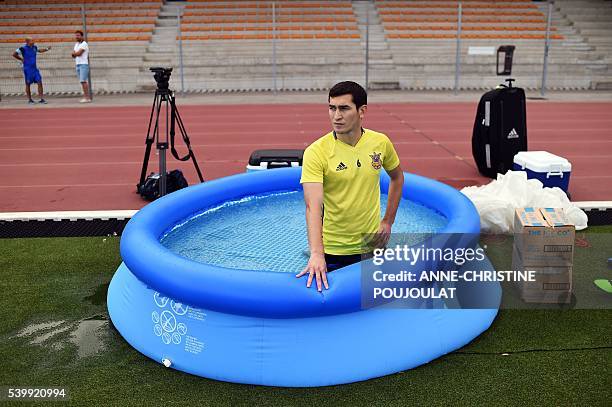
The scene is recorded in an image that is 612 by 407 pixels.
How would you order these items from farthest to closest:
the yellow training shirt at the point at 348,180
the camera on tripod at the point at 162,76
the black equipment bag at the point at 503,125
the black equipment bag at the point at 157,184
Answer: the black equipment bag at the point at 503,125 → the black equipment bag at the point at 157,184 → the camera on tripod at the point at 162,76 → the yellow training shirt at the point at 348,180

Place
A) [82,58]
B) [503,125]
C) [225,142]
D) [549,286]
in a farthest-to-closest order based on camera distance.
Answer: [82,58]
[225,142]
[503,125]
[549,286]

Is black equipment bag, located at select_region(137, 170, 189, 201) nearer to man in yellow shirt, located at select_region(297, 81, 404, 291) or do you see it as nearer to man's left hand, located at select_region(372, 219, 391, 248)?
man in yellow shirt, located at select_region(297, 81, 404, 291)

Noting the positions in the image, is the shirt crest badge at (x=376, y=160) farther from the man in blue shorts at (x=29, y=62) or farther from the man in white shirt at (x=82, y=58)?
the man in blue shorts at (x=29, y=62)

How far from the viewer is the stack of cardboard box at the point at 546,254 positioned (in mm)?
4676

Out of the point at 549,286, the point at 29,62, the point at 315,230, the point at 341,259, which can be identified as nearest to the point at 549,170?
the point at 549,286

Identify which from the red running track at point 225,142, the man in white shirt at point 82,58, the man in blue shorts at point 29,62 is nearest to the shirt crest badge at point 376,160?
the red running track at point 225,142

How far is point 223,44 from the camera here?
23.0m

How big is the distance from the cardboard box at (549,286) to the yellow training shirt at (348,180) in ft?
5.12

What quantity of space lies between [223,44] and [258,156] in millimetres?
16384

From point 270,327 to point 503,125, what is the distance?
224 inches

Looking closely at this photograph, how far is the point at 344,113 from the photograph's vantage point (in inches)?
139

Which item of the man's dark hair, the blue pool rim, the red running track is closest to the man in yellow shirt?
the man's dark hair

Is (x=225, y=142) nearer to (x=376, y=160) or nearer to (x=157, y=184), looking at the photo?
(x=157, y=184)

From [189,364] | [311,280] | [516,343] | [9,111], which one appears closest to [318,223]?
[311,280]
